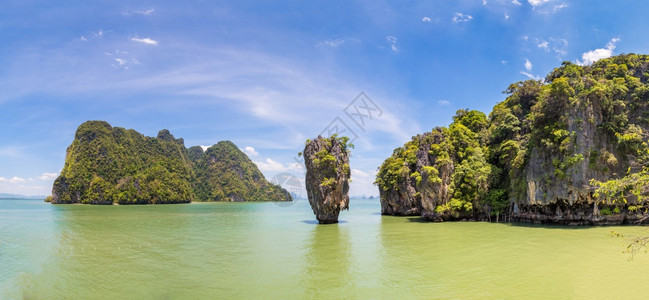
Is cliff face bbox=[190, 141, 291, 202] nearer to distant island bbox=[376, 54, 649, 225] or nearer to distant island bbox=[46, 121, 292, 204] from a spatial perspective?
distant island bbox=[46, 121, 292, 204]

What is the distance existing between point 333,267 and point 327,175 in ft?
53.6

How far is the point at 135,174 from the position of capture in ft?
322

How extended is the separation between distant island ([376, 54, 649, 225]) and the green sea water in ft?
12.1

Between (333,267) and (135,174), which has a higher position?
(135,174)

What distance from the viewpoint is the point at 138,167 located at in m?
102

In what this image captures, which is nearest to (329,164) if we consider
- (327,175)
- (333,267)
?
(327,175)

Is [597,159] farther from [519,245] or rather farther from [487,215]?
[519,245]

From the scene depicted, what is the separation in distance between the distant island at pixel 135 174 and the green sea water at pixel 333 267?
257ft

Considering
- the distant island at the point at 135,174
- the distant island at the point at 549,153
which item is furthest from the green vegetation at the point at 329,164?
the distant island at the point at 135,174

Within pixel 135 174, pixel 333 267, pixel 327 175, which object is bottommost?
pixel 333 267

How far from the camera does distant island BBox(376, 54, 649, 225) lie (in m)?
24.4

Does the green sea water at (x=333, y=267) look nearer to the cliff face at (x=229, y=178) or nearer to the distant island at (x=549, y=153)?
the distant island at (x=549, y=153)

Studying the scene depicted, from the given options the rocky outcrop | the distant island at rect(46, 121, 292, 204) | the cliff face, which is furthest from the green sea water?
the cliff face

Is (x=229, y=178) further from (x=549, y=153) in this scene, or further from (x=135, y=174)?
(x=549, y=153)
